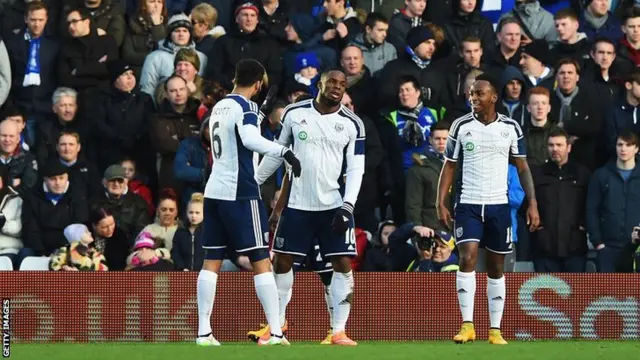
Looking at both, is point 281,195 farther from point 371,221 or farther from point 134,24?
point 134,24

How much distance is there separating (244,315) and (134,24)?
533 cm

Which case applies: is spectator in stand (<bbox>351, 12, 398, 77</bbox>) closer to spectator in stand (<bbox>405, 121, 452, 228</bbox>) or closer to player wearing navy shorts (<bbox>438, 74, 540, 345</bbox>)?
spectator in stand (<bbox>405, 121, 452, 228</bbox>)

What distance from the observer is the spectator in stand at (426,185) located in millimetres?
17812

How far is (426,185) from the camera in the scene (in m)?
17.9

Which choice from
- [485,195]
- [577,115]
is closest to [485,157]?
[485,195]

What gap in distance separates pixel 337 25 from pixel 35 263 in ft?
16.1

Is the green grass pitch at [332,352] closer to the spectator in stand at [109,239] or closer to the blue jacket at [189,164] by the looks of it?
the spectator in stand at [109,239]

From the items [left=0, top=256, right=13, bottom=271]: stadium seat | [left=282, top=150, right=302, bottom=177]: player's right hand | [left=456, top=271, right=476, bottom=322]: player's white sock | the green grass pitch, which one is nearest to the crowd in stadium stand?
[left=0, top=256, right=13, bottom=271]: stadium seat

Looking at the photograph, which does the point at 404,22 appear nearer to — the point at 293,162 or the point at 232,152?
the point at 232,152

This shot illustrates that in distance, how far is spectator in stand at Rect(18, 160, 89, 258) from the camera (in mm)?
17922

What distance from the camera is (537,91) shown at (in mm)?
18250

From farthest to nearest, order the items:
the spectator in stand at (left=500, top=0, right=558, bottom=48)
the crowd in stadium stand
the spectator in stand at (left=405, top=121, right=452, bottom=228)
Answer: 1. the spectator in stand at (left=500, top=0, right=558, bottom=48)
2. the spectator in stand at (left=405, top=121, right=452, bottom=228)
3. the crowd in stadium stand

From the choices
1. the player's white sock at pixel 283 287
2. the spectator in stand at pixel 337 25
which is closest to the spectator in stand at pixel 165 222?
the spectator in stand at pixel 337 25

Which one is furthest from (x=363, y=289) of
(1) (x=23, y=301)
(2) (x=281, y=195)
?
(1) (x=23, y=301)
